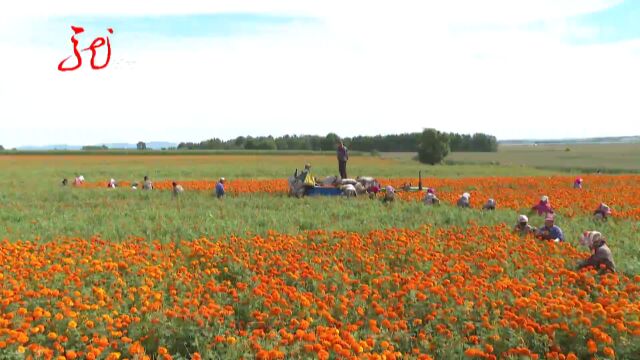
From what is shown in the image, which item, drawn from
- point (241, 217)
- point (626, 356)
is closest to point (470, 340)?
point (626, 356)

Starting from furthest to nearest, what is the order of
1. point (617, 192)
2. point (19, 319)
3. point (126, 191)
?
1. point (126, 191)
2. point (617, 192)
3. point (19, 319)

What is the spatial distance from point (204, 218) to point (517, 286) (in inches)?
379

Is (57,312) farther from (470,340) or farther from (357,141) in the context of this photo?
(357,141)

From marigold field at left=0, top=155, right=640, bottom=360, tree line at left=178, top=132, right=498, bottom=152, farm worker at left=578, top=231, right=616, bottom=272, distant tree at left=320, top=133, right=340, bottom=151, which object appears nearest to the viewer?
marigold field at left=0, top=155, right=640, bottom=360

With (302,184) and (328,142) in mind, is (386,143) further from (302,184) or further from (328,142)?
(302,184)

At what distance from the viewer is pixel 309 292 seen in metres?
7.50

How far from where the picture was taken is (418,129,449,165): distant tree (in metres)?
76.4

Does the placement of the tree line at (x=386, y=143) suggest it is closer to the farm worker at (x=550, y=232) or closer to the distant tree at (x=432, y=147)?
the distant tree at (x=432, y=147)

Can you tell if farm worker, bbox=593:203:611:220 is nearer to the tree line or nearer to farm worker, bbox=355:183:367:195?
farm worker, bbox=355:183:367:195

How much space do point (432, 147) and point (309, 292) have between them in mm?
71148

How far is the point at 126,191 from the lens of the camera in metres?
24.0

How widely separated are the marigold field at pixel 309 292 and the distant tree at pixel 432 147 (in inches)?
2472

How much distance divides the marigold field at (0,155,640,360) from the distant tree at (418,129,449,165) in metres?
62.8

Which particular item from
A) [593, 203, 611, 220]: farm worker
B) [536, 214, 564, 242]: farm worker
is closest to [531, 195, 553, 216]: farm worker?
[593, 203, 611, 220]: farm worker
